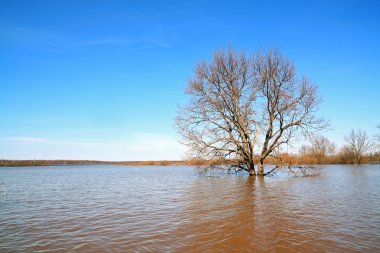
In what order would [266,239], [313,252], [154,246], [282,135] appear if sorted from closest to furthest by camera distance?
1. [313,252]
2. [154,246]
3. [266,239]
4. [282,135]

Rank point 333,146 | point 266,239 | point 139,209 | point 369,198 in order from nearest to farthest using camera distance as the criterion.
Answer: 1. point 266,239
2. point 139,209
3. point 369,198
4. point 333,146

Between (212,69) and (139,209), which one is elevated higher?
(212,69)

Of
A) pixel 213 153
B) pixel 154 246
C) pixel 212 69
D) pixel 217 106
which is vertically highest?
pixel 212 69

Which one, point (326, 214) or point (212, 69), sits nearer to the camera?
point (326, 214)

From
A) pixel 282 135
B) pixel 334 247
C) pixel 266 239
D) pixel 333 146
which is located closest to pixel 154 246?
pixel 266 239

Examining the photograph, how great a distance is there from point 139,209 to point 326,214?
18.3ft

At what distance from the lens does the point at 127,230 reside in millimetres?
5949

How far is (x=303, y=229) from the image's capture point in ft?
19.1

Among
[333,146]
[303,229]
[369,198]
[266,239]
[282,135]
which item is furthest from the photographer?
[333,146]

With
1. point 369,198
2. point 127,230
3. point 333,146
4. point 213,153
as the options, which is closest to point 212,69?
point 213,153

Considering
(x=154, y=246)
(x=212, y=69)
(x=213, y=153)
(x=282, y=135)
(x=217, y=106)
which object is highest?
(x=212, y=69)

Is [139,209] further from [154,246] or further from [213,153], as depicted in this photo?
[213,153]

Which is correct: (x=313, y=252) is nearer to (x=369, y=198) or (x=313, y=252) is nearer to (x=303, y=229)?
(x=303, y=229)

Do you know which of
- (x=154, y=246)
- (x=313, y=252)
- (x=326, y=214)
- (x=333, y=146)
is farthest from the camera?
(x=333, y=146)
